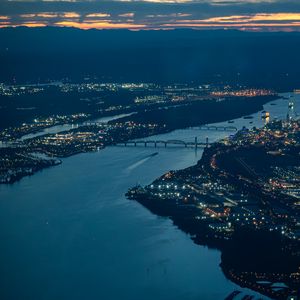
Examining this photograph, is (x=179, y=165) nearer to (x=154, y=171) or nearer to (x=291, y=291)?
(x=154, y=171)

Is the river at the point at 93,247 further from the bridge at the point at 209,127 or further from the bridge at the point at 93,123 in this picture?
the bridge at the point at 209,127

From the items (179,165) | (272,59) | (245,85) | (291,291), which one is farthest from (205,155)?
(272,59)

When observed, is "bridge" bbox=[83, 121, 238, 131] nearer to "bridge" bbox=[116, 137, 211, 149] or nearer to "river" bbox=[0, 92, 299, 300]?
"bridge" bbox=[116, 137, 211, 149]

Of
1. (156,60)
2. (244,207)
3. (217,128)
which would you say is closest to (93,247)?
(244,207)

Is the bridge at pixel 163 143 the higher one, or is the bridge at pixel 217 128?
the bridge at pixel 163 143

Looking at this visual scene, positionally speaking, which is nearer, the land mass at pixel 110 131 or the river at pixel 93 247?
the river at pixel 93 247

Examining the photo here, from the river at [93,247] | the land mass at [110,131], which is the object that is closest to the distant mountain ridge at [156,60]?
the land mass at [110,131]

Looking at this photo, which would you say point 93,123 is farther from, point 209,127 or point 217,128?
point 217,128

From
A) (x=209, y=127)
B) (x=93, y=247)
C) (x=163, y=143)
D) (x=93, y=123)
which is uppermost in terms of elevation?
(x=93, y=247)
